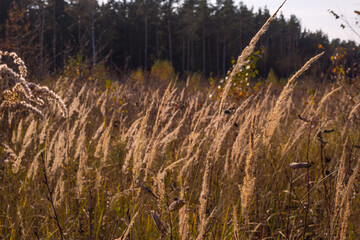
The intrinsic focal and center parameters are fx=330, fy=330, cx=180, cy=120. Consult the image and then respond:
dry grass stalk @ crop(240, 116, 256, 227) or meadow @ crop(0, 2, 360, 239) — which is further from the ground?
dry grass stalk @ crop(240, 116, 256, 227)

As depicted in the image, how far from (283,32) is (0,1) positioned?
4416 cm

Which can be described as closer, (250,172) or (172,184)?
(250,172)

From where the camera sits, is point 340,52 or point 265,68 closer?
point 340,52

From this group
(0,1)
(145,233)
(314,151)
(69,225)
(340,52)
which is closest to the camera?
(145,233)

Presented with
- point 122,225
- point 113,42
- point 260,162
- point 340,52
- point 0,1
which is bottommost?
point 122,225

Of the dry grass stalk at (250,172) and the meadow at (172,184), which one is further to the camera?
the meadow at (172,184)

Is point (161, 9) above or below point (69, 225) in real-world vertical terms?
above

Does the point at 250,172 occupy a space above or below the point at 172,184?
above

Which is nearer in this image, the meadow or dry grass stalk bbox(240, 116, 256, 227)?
dry grass stalk bbox(240, 116, 256, 227)

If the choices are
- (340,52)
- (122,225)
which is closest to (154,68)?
(340,52)

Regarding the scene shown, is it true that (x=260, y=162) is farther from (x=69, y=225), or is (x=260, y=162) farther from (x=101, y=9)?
(x=101, y=9)

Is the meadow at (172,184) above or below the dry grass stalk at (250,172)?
below

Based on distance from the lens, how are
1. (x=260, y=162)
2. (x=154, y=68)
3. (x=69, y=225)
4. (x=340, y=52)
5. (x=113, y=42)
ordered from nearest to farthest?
1. (x=69, y=225)
2. (x=260, y=162)
3. (x=340, y=52)
4. (x=154, y=68)
5. (x=113, y=42)

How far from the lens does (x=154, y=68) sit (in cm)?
2242
